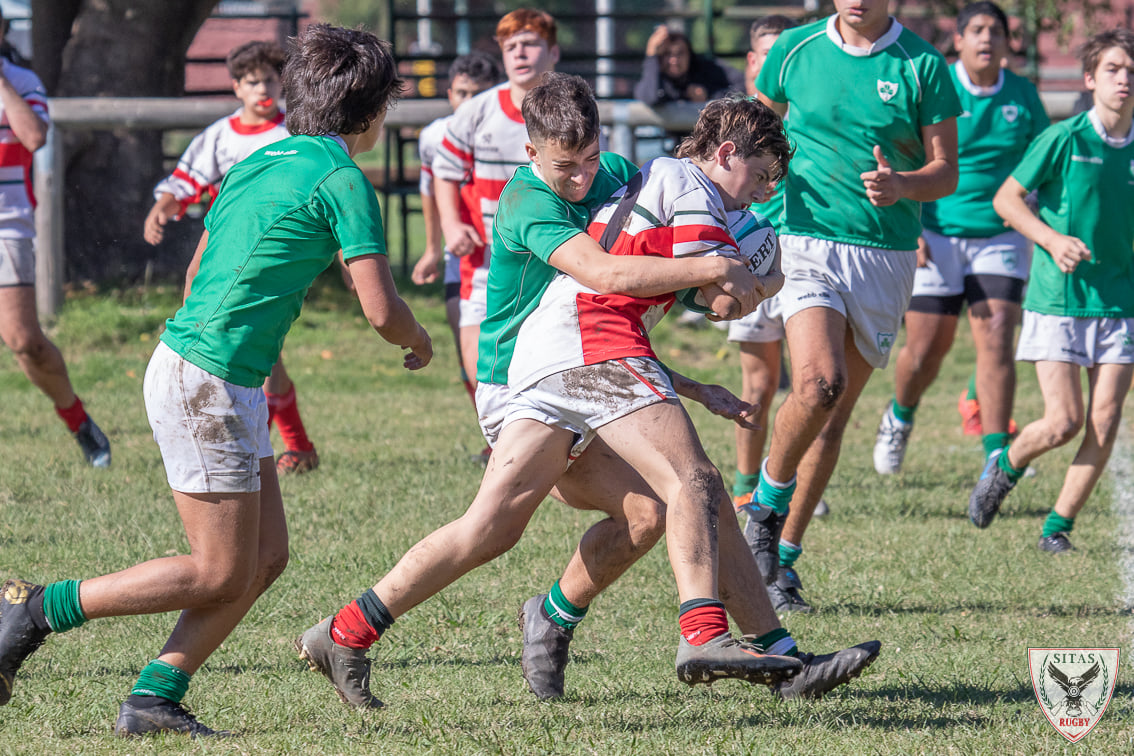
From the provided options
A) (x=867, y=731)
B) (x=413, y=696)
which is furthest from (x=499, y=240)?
(x=867, y=731)

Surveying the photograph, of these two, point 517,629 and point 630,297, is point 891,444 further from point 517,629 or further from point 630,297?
point 630,297

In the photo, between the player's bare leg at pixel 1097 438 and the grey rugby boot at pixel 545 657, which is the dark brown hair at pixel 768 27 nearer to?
the player's bare leg at pixel 1097 438

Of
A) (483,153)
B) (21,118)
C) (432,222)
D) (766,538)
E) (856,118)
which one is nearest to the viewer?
(766,538)

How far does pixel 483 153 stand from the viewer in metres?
7.26

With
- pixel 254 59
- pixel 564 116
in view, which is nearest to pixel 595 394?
pixel 564 116

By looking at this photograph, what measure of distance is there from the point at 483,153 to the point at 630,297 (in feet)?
12.2

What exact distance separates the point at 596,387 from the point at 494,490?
407 mm

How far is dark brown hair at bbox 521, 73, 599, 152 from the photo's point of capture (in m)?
3.63

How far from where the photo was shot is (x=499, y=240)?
394 cm

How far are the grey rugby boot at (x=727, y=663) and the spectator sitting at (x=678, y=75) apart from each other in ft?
27.2

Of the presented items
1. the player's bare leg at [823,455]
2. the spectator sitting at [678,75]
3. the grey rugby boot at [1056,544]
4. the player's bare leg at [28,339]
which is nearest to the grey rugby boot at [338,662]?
the player's bare leg at [823,455]

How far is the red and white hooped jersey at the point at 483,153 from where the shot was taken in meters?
7.22

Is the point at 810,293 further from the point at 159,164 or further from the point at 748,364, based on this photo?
the point at 159,164

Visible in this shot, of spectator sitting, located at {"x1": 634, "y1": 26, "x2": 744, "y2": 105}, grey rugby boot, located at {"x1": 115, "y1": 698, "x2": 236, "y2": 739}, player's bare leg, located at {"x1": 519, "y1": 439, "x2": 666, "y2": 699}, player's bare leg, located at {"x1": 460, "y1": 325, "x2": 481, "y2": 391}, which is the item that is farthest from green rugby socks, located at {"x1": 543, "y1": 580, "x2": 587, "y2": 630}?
spectator sitting, located at {"x1": 634, "y1": 26, "x2": 744, "y2": 105}
